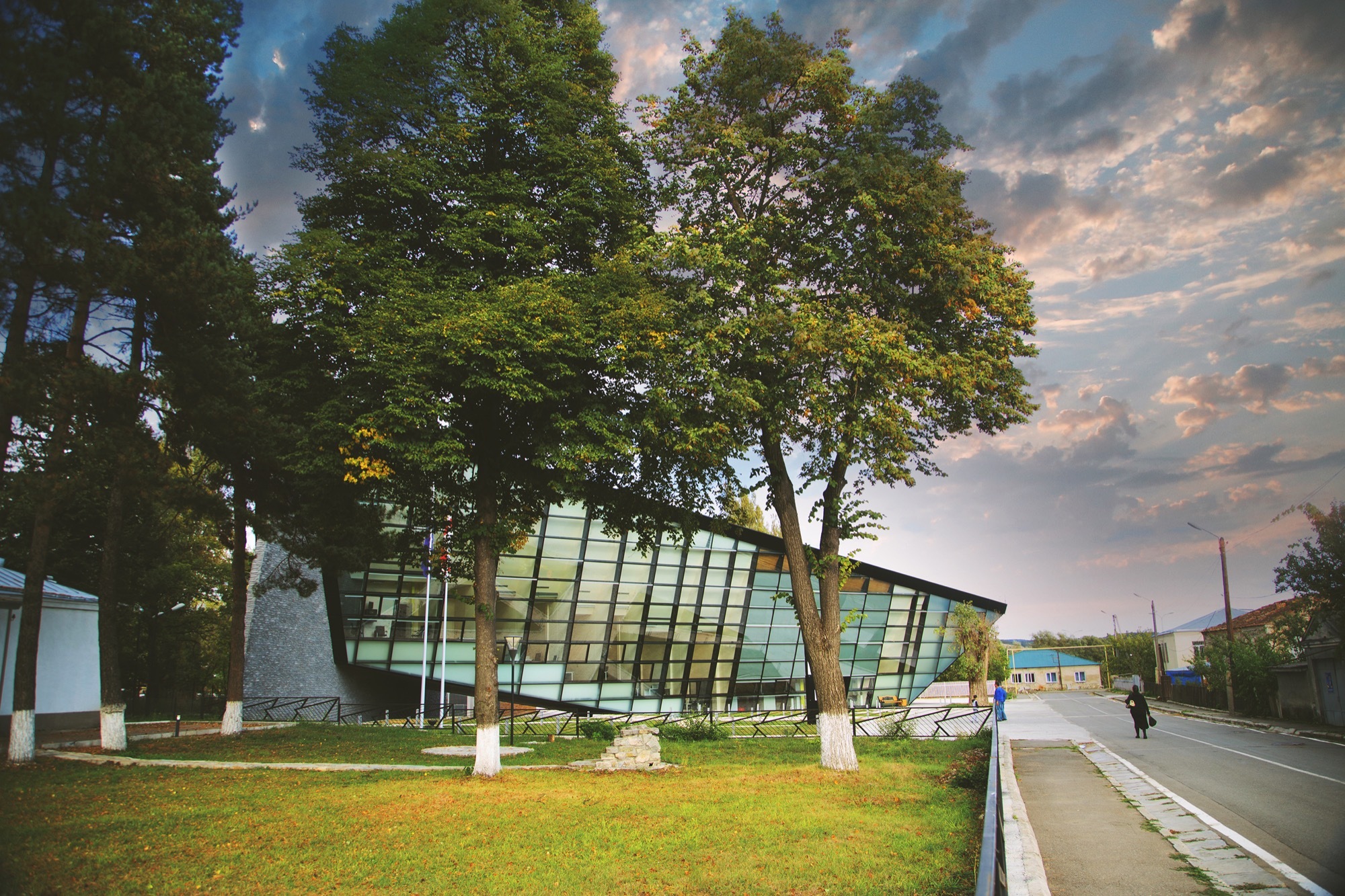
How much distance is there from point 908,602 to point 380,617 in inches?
993

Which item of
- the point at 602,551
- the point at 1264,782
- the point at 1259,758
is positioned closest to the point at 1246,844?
the point at 1264,782

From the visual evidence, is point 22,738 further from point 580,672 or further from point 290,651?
point 580,672

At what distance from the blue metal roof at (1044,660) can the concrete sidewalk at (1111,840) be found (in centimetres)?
10489

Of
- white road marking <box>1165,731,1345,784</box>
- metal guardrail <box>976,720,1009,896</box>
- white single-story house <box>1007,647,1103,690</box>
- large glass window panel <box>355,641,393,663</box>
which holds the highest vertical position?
metal guardrail <box>976,720,1009,896</box>

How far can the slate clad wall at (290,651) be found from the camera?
33.5 metres

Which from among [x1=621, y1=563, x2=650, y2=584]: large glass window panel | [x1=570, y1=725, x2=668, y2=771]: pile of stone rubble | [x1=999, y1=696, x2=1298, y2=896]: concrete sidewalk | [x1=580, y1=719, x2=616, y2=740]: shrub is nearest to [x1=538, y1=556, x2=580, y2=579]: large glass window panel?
[x1=621, y1=563, x2=650, y2=584]: large glass window panel

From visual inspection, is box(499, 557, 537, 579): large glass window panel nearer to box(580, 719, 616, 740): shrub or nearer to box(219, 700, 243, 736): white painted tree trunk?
box(580, 719, 616, 740): shrub

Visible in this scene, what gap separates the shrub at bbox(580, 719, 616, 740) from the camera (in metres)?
25.6

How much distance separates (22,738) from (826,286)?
19.4 metres

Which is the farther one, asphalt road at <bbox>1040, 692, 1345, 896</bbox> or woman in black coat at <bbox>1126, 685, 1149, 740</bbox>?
woman in black coat at <bbox>1126, 685, 1149, 740</bbox>

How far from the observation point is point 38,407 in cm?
1280

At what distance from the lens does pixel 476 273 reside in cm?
1582

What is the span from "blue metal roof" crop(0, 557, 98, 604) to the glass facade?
8444 mm

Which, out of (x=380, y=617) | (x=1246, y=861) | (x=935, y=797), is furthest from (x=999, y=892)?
(x=380, y=617)
